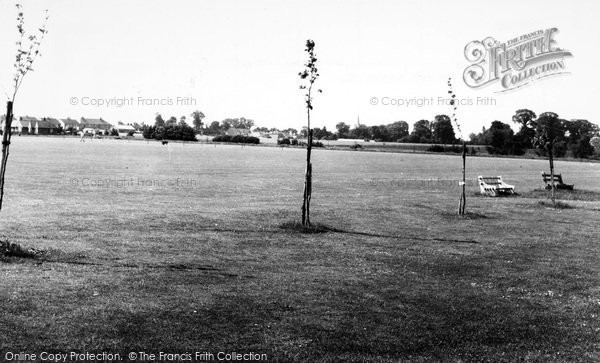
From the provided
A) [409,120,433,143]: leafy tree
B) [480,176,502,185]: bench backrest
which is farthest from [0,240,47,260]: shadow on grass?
[409,120,433,143]: leafy tree

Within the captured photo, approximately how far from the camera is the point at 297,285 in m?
10.7

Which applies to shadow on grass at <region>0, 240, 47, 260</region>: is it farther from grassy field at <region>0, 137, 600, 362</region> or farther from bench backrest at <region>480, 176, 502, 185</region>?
bench backrest at <region>480, 176, 502, 185</region>

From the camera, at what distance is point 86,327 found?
7957mm

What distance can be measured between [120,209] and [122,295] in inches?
457

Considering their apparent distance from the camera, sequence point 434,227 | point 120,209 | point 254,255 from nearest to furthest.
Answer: point 254,255
point 434,227
point 120,209

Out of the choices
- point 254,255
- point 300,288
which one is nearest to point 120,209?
point 254,255

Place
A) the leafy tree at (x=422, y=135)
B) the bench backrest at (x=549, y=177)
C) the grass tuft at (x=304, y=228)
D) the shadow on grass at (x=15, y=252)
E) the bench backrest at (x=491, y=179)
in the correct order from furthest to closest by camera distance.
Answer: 1. the leafy tree at (x=422, y=135)
2. the bench backrest at (x=549, y=177)
3. the bench backrest at (x=491, y=179)
4. the grass tuft at (x=304, y=228)
5. the shadow on grass at (x=15, y=252)

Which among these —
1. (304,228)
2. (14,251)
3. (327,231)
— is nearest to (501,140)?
(327,231)

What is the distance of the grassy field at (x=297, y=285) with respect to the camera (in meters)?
7.86

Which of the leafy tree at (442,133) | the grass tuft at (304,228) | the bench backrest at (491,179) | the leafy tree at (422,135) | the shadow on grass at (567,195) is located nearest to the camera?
the grass tuft at (304,228)

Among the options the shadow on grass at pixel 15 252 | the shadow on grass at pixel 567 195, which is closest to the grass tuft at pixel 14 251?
the shadow on grass at pixel 15 252

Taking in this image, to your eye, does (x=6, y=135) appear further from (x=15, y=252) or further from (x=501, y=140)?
(x=501, y=140)

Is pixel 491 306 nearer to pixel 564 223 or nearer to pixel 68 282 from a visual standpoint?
pixel 68 282

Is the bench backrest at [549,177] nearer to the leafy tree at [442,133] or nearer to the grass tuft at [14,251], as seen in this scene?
the grass tuft at [14,251]
